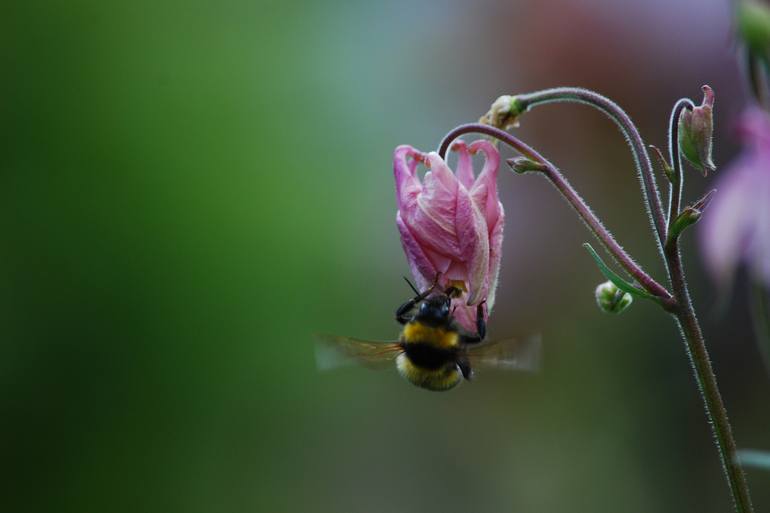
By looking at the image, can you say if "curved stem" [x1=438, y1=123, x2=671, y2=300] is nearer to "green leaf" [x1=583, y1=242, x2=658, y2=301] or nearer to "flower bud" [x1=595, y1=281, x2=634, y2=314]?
"green leaf" [x1=583, y1=242, x2=658, y2=301]

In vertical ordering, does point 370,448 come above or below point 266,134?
below

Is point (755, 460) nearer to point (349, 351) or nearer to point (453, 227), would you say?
point (453, 227)

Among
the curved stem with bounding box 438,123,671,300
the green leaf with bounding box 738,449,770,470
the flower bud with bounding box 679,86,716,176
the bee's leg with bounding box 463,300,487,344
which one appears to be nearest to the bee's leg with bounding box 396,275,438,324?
the bee's leg with bounding box 463,300,487,344

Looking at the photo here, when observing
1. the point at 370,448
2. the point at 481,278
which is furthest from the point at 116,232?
the point at 481,278

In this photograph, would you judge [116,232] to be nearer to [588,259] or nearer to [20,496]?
[20,496]

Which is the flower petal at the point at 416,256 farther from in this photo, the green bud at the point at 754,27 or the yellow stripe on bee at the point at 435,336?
the green bud at the point at 754,27
